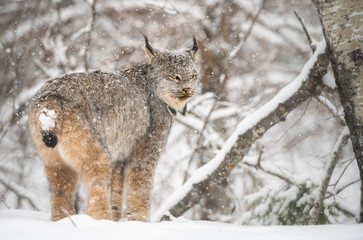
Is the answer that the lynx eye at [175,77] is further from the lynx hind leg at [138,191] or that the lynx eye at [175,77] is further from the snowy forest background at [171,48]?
the snowy forest background at [171,48]

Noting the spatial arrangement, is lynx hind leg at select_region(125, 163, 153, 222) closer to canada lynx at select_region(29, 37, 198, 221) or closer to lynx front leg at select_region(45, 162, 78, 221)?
canada lynx at select_region(29, 37, 198, 221)

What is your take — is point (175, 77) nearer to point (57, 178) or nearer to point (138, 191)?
point (138, 191)

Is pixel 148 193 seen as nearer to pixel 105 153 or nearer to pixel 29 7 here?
pixel 105 153

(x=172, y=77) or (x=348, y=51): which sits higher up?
(x=348, y=51)

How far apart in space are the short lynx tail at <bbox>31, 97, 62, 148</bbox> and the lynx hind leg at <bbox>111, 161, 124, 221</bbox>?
137 centimetres

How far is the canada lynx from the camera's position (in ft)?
11.0

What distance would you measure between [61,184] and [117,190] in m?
1.04

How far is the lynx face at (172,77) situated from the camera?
4.63 meters

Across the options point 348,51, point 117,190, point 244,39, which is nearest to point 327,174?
point 348,51

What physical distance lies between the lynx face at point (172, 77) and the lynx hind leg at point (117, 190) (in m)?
0.98

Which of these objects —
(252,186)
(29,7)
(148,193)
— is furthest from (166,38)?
(148,193)

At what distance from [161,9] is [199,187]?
16.6 feet

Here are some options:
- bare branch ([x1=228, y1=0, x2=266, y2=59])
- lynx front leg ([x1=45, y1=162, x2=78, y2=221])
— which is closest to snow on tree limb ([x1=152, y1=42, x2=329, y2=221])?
lynx front leg ([x1=45, y1=162, x2=78, y2=221])

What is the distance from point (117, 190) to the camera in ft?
15.1
